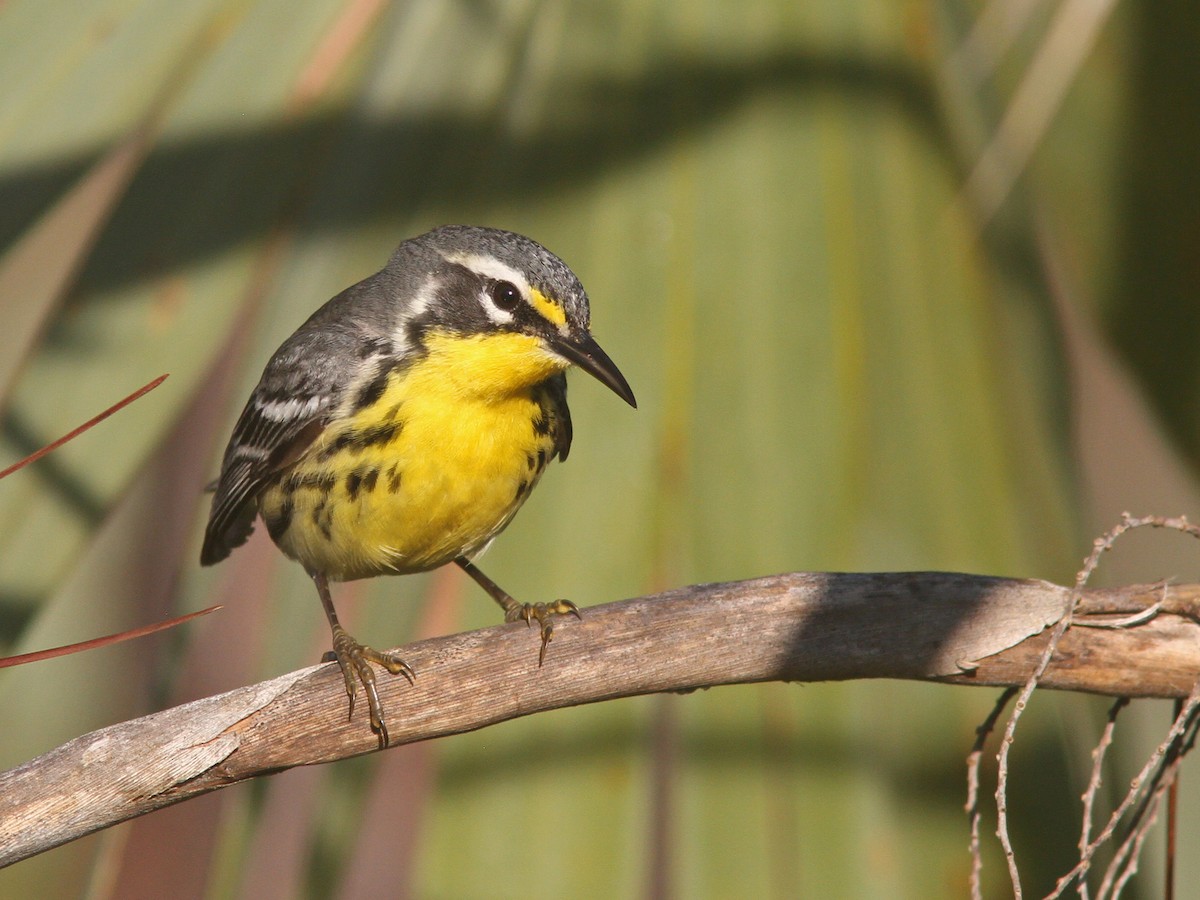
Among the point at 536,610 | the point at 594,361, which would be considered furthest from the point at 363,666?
the point at 594,361

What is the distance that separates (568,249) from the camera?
276cm

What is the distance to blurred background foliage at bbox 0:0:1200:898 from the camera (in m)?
2.39

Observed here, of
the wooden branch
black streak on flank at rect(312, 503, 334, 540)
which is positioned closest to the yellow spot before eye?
black streak on flank at rect(312, 503, 334, 540)

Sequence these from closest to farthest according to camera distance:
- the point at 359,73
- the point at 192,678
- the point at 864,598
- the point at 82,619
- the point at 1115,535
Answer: the point at 1115,535 < the point at 864,598 < the point at 359,73 < the point at 192,678 < the point at 82,619

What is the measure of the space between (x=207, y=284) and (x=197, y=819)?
1.99 meters

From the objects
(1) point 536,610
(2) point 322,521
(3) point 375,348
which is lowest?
(1) point 536,610

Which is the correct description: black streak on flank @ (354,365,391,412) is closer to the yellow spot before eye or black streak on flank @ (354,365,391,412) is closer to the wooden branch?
the yellow spot before eye

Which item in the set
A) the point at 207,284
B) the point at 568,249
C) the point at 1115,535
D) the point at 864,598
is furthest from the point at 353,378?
the point at 1115,535

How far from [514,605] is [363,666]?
0.58m

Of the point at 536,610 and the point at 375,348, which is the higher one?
the point at 375,348

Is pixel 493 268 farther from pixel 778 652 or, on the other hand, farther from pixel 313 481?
pixel 778 652

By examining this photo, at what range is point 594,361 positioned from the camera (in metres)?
2.46

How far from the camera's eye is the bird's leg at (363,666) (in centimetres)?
192

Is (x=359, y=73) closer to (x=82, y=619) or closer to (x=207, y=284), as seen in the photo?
→ (x=207, y=284)
